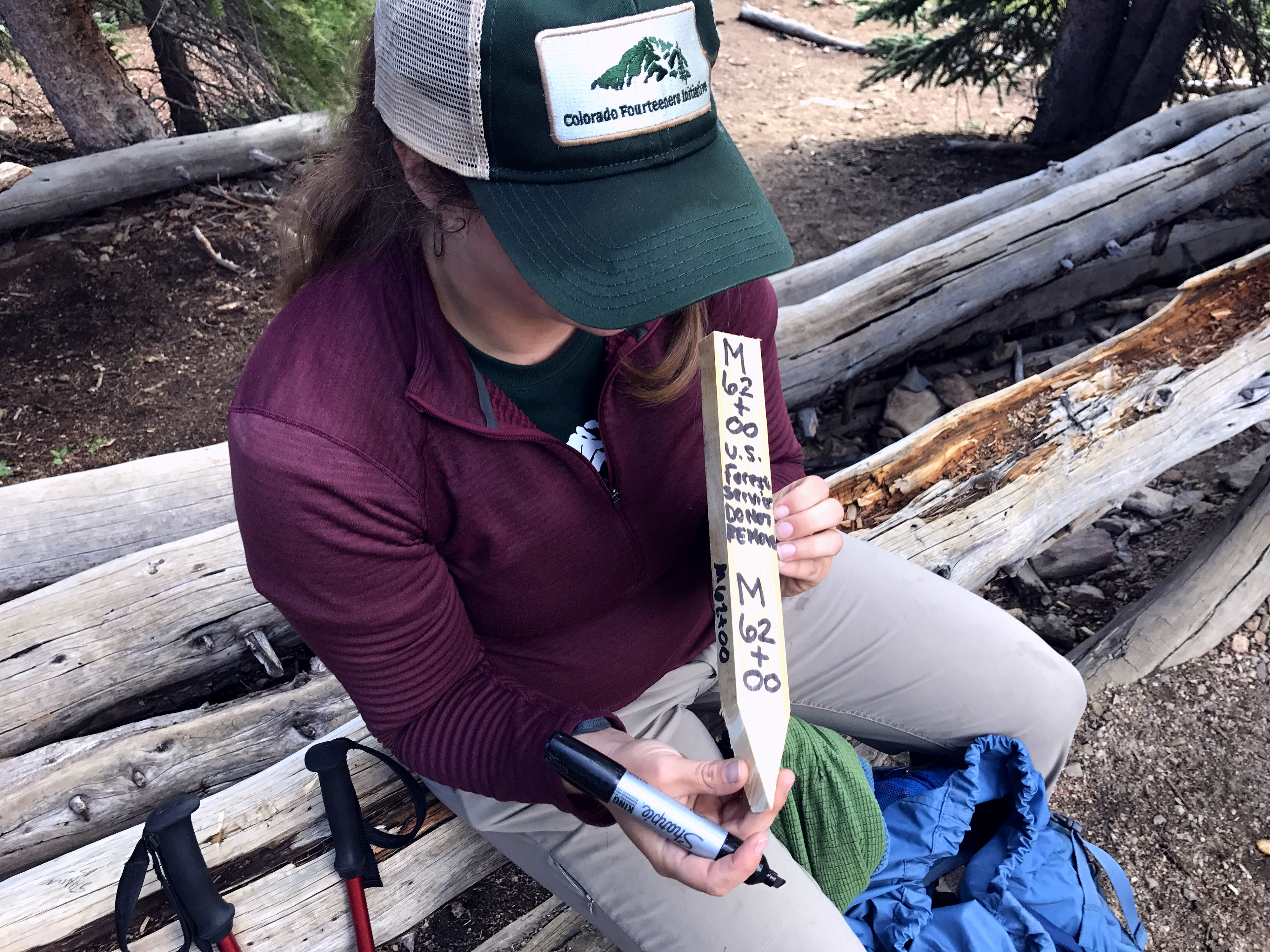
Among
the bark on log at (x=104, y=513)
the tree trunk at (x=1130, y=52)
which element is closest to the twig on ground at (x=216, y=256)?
the bark on log at (x=104, y=513)

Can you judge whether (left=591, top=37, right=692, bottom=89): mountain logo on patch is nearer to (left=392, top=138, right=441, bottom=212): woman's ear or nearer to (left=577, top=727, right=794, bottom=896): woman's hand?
(left=392, top=138, right=441, bottom=212): woman's ear

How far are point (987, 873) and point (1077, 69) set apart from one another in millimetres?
5964

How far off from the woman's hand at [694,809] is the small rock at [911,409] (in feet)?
9.64

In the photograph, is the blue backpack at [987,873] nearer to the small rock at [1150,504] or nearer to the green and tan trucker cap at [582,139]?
the green and tan trucker cap at [582,139]

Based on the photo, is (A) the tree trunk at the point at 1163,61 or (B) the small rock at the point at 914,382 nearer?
(B) the small rock at the point at 914,382

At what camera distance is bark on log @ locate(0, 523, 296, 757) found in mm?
2381

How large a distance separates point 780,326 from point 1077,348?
1690 millimetres

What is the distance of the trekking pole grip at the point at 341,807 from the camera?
1.80 metres

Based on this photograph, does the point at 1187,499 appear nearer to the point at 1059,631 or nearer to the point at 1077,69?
the point at 1059,631

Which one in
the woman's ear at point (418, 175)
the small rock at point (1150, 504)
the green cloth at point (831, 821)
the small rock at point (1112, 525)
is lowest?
the small rock at point (1112, 525)

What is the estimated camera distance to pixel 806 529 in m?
1.65

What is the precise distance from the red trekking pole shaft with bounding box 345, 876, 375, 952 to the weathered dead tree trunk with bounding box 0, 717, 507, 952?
48 mm

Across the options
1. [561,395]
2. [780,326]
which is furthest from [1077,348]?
[561,395]

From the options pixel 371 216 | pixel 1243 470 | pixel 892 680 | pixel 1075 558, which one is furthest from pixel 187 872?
pixel 1243 470
